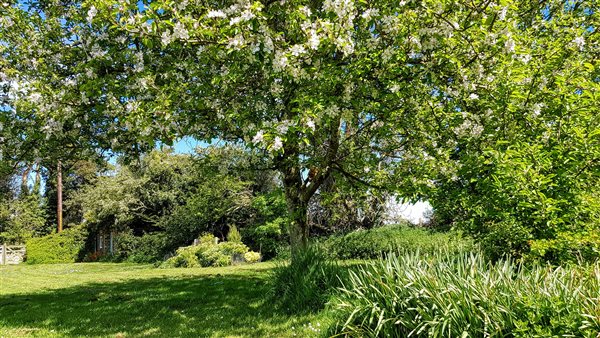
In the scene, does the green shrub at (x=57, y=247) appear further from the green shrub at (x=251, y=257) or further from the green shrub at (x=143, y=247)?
the green shrub at (x=251, y=257)

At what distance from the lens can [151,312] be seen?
7.75m

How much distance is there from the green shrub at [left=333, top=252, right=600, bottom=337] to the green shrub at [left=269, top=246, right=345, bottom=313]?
2.07m

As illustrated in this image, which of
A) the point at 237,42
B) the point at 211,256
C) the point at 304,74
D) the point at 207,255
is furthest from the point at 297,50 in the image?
the point at 207,255

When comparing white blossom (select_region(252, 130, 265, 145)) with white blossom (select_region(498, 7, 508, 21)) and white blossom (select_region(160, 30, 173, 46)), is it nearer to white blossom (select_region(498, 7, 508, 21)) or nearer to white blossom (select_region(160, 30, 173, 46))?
white blossom (select_region(160, 30, 173, 46))

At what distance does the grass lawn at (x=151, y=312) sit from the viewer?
20.3 ft

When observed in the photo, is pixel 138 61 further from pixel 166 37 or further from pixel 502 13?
pixel 502 13

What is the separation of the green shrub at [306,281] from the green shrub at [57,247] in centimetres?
2400

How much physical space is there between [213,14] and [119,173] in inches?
922

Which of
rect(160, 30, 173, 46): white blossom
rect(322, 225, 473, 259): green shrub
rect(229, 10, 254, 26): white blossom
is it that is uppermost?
rect(160, 30, 173, 46): white blossom

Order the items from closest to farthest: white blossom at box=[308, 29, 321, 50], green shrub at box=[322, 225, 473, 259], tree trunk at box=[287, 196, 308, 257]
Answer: white blossom at box=[308, 29, 321, 50]
tree trunk at box=[287, 196, 308, 257]
green shrub at box=[322, 225, 473, 259]

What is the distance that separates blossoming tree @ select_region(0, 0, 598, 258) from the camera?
16.7ft

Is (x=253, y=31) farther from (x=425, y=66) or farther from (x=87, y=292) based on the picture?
(x=87, y=292)

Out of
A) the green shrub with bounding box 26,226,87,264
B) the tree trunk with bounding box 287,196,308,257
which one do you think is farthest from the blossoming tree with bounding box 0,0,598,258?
the green shrub with bounding box 26,226,87,264

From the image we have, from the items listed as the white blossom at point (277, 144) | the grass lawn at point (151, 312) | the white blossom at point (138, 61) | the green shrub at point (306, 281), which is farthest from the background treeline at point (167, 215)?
the white blossom at point (277, 144)
